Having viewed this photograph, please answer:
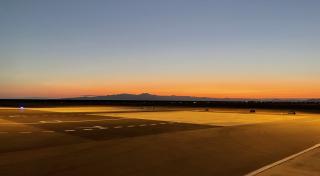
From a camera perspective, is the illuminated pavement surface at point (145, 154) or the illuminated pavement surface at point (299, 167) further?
the illuminated pavement surface at point (145, 154)

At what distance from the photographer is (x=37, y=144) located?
610 inches

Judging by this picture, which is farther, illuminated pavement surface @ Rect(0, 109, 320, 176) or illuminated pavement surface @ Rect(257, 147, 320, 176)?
illuminated pavement surface @ Rect(0, 109, 320, 176)

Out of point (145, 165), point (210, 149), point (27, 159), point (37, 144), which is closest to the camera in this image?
point (145, 165)

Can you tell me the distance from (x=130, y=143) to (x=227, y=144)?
162 inches

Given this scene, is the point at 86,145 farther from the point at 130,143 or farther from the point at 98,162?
the point at 98,162

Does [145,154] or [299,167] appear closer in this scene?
[299,167]

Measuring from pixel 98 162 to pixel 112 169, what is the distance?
1078 millimetres

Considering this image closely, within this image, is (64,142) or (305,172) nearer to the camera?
(305,172)

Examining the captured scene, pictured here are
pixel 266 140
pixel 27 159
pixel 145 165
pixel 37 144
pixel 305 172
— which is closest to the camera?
pixel 305 172

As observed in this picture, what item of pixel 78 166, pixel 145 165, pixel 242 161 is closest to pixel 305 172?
pixel 242 161

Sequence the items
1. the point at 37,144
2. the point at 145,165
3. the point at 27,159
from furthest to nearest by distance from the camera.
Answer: the point at 37,144, the point at 27,159, the point at 145,165

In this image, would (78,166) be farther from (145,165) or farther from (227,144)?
(227,144)

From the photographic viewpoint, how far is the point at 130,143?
51.5 ft

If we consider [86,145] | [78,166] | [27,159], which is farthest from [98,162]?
[86,145]
